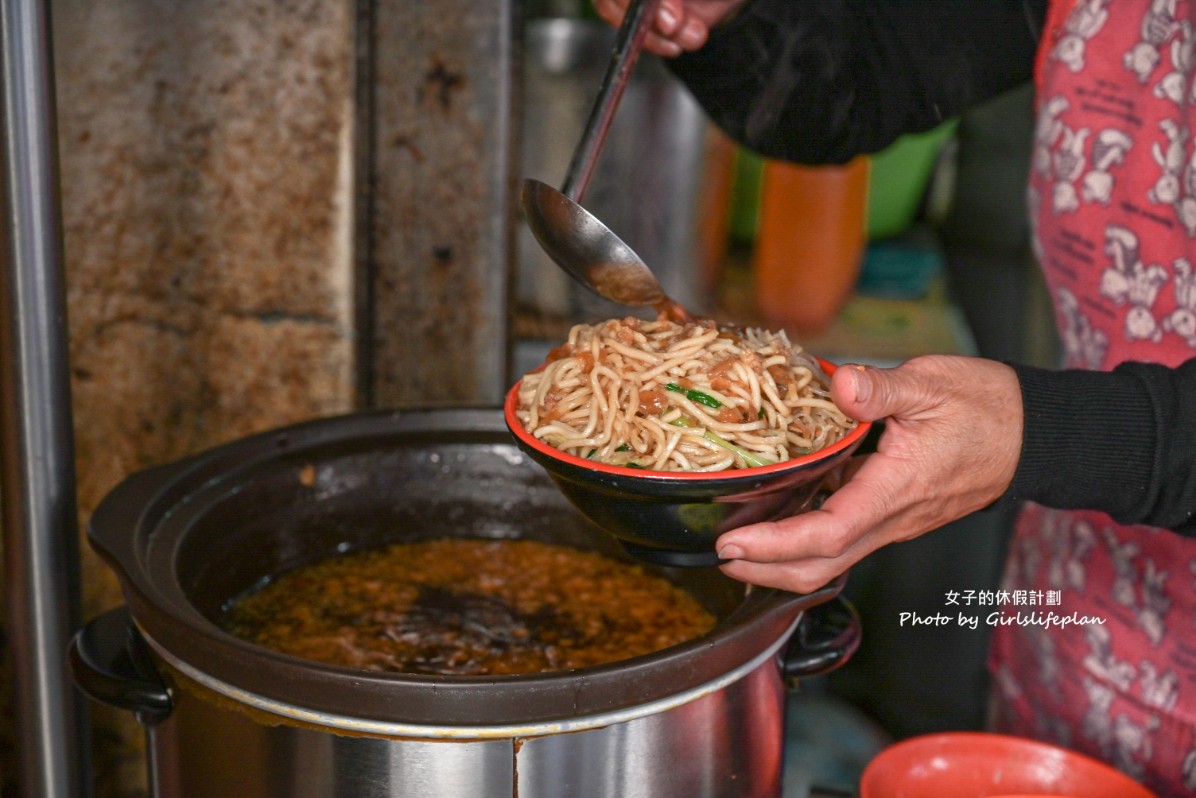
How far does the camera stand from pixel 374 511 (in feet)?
7.00

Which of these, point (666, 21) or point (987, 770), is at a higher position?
point (666, 21)

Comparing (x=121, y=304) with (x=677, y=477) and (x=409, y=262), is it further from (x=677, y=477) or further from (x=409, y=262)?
(x=677, y=477)

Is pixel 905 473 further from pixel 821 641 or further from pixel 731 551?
pixel 821 641

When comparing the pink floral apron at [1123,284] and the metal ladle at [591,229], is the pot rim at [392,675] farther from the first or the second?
the pink floral apron at [1123,284]

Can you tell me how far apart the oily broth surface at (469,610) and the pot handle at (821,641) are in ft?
0.79

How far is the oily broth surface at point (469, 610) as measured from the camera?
73.0 inches

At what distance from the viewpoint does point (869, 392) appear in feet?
4.45

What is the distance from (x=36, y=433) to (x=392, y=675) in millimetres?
722

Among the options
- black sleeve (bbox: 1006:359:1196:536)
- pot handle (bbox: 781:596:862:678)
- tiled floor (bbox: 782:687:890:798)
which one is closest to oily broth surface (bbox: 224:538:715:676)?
pot handle (bbox: 781:596:862:678)

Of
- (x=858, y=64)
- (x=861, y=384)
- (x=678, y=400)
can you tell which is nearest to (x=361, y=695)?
(x=678, y=400)

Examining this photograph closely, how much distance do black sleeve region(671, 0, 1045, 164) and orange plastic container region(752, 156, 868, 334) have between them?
1372 millimetres

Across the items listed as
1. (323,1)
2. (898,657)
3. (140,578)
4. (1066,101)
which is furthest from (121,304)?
(898,657)

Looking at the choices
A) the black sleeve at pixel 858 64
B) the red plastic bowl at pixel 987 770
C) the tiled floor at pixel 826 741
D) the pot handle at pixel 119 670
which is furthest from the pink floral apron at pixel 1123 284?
the pot handle at pixel 119 670

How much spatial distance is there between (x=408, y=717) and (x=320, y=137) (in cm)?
151
